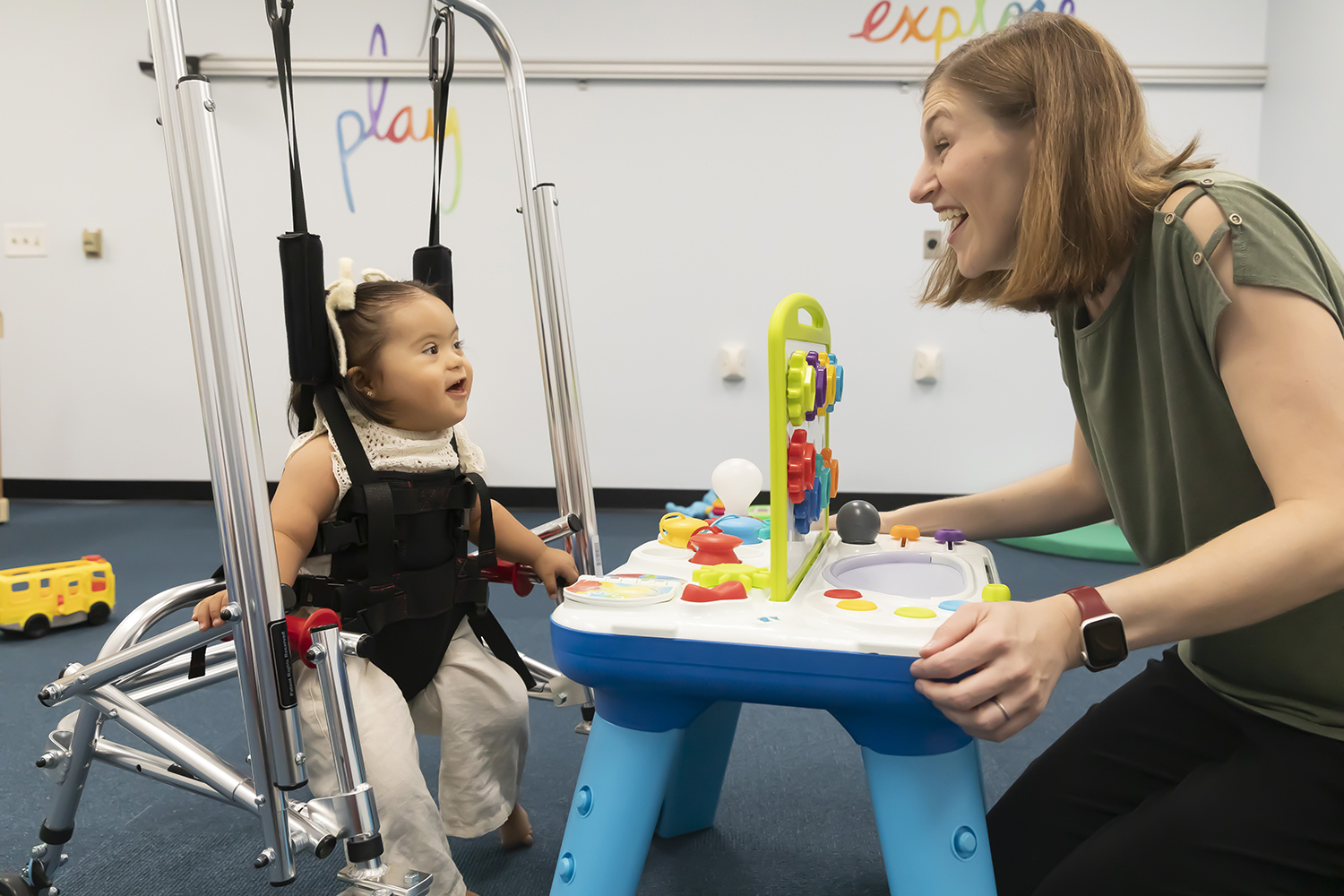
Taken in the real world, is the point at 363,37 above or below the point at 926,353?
above

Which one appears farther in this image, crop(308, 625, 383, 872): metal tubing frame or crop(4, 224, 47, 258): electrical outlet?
crop(4, 224, 47, 258): electrical outlet

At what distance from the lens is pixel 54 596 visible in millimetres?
1748

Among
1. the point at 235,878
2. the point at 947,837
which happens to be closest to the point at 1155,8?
the point at 947,837

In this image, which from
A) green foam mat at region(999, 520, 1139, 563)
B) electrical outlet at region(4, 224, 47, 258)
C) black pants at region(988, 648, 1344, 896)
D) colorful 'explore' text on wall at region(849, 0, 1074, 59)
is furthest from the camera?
electrical outlet at region(4, 224, 47, 258)

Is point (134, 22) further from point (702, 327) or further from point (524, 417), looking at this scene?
point (702, 327)

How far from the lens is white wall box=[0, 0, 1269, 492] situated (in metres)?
2.78

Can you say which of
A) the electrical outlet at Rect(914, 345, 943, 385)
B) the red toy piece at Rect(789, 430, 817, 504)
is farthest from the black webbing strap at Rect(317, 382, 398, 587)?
the electrical outlet at Rect(914, 345, 943, 385)

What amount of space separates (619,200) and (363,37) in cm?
99

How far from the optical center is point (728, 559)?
77 cm

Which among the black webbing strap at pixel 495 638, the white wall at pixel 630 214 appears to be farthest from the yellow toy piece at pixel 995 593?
the white wall at pixel 630 214

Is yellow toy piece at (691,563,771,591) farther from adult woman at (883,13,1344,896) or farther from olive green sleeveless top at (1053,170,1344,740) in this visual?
olive green sleeveless top at (1053,170,1344,740)

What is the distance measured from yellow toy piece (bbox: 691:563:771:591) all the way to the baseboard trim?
7.35ft

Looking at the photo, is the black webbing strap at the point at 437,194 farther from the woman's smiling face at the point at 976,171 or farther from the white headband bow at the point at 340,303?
the woman's smiling face at the point at 976,171

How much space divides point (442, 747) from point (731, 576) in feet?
1.51
